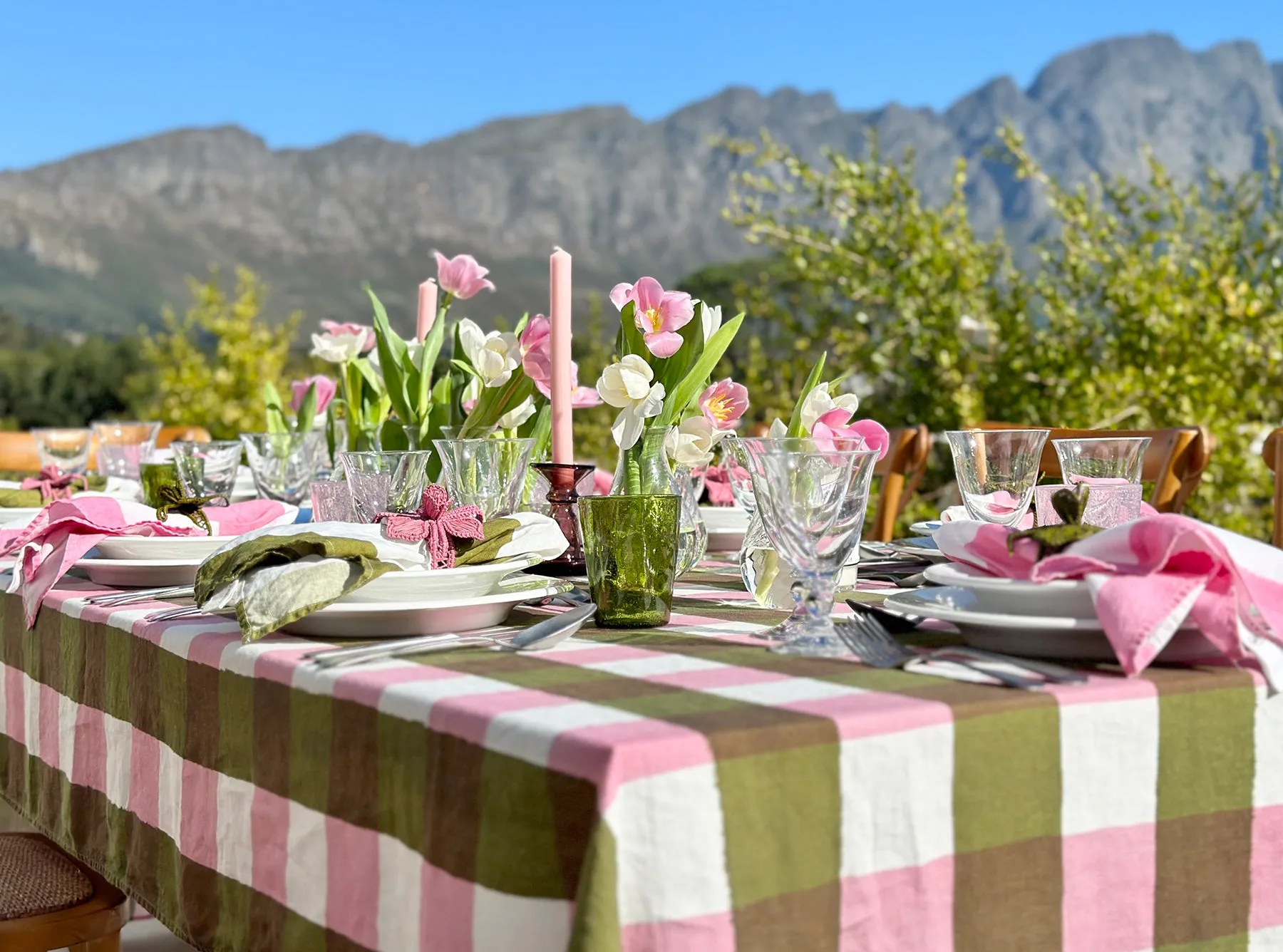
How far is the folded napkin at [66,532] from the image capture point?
4.84 feet

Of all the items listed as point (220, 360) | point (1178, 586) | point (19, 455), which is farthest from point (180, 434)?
point (220, 360)

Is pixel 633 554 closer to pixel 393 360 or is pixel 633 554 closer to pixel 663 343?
pixel 663 343

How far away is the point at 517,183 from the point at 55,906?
91.1 ft

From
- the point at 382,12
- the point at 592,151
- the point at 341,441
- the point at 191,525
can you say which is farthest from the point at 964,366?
the point at 382,12

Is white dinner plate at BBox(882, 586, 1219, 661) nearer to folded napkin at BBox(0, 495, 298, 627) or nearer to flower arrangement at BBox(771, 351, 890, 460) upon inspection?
flower arrangement at BBox(771, 351, 890, 460)

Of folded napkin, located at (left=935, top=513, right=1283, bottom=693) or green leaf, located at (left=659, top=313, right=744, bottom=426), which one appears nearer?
folded napkin, located at (left=935, top=513, right=1283, bottom=693)

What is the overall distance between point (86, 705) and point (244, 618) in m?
0.38

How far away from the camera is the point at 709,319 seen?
149cm

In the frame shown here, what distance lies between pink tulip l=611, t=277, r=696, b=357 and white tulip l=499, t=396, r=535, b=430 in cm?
42

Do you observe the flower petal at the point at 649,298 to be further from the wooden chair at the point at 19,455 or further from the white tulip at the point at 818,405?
the wooden chair at the point at 19,455

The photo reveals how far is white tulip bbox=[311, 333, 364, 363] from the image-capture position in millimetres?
2215

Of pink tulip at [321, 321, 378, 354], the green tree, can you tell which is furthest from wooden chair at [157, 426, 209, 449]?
the green tree

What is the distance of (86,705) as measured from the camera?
1.33m

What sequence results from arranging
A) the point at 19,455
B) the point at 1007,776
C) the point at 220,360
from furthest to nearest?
the point at 220,360
the point at 19,455
the point at 1007,776
